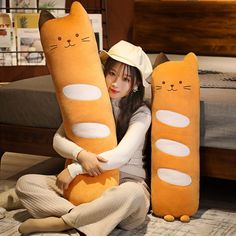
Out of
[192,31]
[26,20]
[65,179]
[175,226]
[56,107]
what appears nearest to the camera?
[65,179]

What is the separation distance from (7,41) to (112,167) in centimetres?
179

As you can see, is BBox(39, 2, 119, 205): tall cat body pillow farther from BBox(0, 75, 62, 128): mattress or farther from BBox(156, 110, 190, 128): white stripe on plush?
BBox(0, 75, 62, 128): mattress

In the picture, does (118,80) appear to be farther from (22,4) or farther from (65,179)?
(22,4)

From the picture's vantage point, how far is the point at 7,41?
3.29 meters

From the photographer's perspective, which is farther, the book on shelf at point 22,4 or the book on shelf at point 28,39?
the book on shelf at point 22,4

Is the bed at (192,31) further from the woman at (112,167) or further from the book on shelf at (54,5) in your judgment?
the woman at (112,167)

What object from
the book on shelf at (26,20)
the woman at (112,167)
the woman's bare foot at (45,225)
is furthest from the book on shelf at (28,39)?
the woman's bare foot at (45,225)

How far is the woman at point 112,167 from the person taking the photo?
1.69m

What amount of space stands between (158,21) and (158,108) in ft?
5.52

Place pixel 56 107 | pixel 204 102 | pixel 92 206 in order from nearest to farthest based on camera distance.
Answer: pixel 92 206
pixel 204 102
pixel 56 107

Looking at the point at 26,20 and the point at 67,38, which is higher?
the point at 67,38

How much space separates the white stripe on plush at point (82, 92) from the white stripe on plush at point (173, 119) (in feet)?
0.87

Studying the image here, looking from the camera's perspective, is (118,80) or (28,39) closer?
(118,80)

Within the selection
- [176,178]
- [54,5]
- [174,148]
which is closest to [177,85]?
[174,148]
